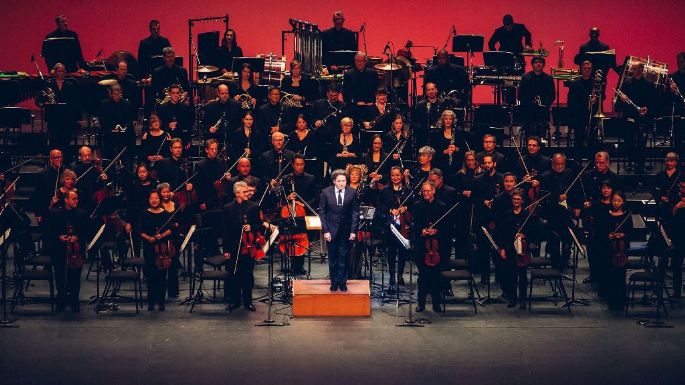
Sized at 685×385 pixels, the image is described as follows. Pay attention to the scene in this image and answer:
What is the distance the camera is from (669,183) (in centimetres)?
1259

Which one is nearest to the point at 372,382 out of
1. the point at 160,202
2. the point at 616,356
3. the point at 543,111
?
the point at 616,356

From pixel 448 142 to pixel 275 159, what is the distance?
2.14m

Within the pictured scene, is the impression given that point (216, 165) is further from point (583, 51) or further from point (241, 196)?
point (583, 51)

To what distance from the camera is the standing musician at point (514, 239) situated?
11.7 meters

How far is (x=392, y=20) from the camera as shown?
17359 mm

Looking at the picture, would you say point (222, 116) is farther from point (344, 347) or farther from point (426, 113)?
point (344, 347)

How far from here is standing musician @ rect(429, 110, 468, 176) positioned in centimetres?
1344

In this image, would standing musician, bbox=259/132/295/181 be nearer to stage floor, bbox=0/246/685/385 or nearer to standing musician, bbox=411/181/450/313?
stage floor, bbox=0/246/685/385

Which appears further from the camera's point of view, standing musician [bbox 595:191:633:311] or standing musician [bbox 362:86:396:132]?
standing musician [bbox 362:86:396:132]

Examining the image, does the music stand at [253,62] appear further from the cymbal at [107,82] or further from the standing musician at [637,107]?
the standing musician at [637,107]

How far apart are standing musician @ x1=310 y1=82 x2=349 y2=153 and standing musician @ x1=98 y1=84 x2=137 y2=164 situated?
7.60 feet

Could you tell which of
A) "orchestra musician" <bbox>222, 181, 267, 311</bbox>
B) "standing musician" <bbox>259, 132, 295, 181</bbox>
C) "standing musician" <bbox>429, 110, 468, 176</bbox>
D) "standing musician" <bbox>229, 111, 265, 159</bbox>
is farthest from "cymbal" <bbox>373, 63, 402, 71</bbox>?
"orchestra musician" <bbox>222, 181, 267, 311</bbox>

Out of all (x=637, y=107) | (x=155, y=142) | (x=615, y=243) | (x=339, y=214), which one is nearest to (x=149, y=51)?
(x=155, y=142)

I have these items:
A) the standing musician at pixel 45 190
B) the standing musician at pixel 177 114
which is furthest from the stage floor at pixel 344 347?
the standing musician at pixel 177 114
